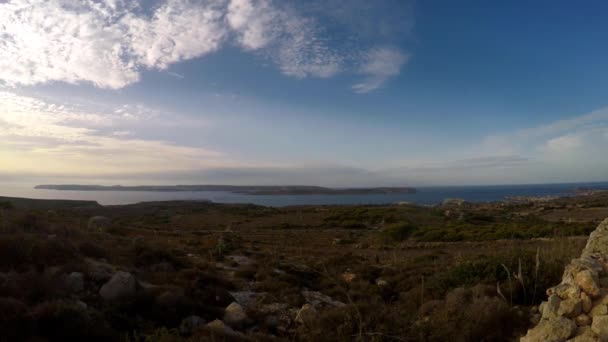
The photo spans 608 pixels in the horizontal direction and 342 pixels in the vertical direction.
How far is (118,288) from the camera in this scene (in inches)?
270

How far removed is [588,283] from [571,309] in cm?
53

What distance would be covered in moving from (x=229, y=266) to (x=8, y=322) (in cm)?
931

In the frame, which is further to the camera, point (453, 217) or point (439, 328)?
point (453, 217)

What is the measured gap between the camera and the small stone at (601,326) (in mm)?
4323

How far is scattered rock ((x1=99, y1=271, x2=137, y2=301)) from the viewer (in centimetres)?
673

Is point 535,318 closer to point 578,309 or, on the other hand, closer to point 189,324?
point 578,309

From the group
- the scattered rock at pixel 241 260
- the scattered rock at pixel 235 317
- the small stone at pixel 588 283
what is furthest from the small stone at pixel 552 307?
the scattered rock at pixel 241 260

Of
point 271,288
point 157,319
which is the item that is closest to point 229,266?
point 271,288

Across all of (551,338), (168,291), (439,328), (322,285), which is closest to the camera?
(551,338)

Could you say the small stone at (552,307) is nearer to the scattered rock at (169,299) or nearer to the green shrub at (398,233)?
the scattered rock at (169,299)

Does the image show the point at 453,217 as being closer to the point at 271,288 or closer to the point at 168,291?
the point at 271,288

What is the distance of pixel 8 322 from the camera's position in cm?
468

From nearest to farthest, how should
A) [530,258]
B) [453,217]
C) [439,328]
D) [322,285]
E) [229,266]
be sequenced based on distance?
[439,328], [530,258], [322,285], [229,266], [453,217]

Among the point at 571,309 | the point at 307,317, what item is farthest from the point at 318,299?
the point at 571,309
